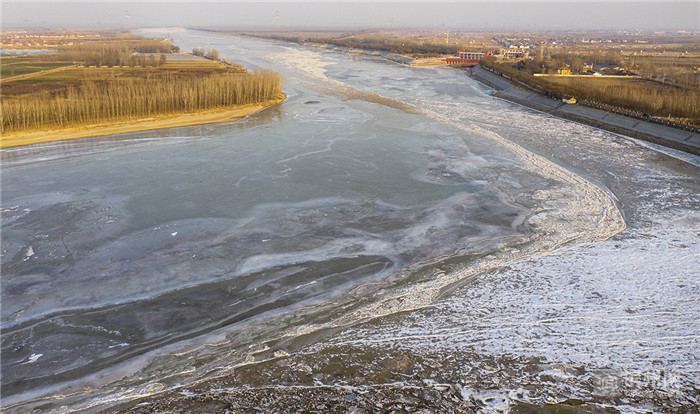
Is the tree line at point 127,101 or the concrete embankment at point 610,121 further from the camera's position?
the tree line at point 127,101

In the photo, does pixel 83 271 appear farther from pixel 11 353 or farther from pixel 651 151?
Result: pixel 651 151

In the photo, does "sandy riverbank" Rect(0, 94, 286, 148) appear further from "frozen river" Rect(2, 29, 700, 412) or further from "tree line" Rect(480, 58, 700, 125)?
"tree line" Rect(480, 58, 700, 125)

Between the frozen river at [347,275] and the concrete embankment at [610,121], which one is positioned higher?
the concrete embankment at [610,121]

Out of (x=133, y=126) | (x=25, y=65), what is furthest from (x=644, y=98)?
(x=25, y=65)

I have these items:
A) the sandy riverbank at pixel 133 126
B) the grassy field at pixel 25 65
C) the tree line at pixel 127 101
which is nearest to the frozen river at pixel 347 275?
the sandy riverbank at pixel 133 126

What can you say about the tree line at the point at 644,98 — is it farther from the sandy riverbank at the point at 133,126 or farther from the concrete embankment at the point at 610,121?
the sandy riverbank at the point at 133,126

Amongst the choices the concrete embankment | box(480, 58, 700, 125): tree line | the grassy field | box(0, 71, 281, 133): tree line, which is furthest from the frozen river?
the grassy field

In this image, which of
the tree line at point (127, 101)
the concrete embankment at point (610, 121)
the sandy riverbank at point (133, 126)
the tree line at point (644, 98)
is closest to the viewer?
the sandy riverbank at point (133, 126)
